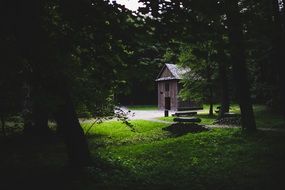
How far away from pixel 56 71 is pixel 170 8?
204cm

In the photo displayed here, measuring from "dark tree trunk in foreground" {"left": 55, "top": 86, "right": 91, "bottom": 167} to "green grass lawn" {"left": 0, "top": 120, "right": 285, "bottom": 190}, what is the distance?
346mm

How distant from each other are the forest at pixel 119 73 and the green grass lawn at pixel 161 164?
37mm

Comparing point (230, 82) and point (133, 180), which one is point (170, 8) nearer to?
point (133, 180)

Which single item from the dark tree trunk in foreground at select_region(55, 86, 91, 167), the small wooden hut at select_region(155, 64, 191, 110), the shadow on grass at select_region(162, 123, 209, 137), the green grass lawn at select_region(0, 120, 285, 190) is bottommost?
the green grass lawn at select_region(0, 120, 285, 190)

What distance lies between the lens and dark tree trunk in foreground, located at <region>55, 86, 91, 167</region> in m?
8.55

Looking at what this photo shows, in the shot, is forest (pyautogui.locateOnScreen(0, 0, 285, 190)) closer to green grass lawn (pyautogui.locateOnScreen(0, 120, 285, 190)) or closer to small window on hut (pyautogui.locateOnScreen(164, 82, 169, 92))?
green grass lawn (pyautogui.locateOnScreen(0, 120, 285, 190))

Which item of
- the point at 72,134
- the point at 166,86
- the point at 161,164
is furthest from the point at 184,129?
the point at 166,86

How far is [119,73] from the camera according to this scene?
22.2 feet

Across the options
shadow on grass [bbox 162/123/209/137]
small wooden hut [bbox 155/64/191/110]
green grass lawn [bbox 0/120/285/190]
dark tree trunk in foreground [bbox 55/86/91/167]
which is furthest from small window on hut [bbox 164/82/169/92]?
dark tree trunk in foreground [bbox 55/86/91/167]

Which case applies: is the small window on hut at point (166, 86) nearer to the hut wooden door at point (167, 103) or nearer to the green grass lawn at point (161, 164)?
the hut wooden door at point (167, 103)

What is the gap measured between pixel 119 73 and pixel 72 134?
2.85 meters

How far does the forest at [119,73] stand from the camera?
215 inches

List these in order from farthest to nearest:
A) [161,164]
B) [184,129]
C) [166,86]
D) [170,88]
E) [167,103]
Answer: [166,86], [167,103], [170,88], [184,129], [161,164]

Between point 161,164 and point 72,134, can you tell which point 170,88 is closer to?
point 161,164
